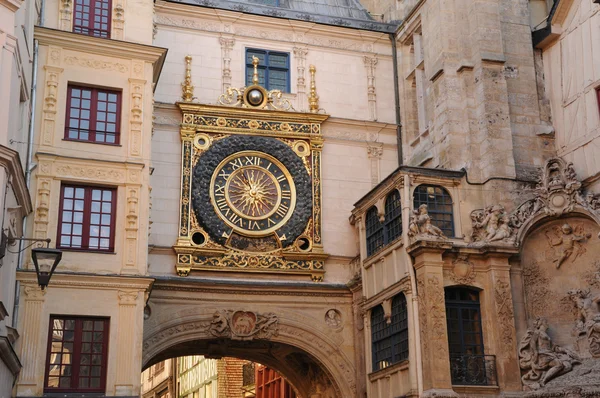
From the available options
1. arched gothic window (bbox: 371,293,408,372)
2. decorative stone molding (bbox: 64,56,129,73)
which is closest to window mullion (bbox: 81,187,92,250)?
decorative stone molding (bbox: 64,56,129,73)

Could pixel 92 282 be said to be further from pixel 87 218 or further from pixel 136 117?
pixel 136 117

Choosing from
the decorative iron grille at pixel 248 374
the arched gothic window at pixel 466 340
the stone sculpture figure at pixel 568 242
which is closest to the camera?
the arched gothic window at pixel 466 340

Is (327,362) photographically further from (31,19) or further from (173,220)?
(31,19)

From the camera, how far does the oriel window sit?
26.6 m

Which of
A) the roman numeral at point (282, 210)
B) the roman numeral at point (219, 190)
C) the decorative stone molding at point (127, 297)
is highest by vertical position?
the roman numeral at point (219, 190)

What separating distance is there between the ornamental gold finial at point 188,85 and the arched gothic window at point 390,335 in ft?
26.8

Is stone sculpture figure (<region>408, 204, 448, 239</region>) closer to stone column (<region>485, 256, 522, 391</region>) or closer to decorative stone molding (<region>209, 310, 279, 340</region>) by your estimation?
stone column (<region>485, 256, 522, 391</region>)

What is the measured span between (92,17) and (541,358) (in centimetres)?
1391

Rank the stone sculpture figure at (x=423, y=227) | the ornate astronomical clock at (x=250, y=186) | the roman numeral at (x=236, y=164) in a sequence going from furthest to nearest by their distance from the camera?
1. the roman numeral at (x=236, y=164)
2. the ornate astronomical clock at (x=250, y=186)
3. the stone sculpture figure at (x=423, y=227)

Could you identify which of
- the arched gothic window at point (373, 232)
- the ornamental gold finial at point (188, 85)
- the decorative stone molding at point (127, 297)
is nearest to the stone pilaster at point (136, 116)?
the decorative stone molding at point (127, 297)

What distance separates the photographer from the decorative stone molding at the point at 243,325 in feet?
77.5

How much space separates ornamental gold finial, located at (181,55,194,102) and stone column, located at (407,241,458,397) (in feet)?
27.4

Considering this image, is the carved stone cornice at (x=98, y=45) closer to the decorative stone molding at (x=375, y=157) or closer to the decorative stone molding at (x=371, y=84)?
the decorative stone molding at (x=375, y=157)

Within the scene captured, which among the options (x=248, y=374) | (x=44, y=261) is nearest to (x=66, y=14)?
(x=44, y=261)
